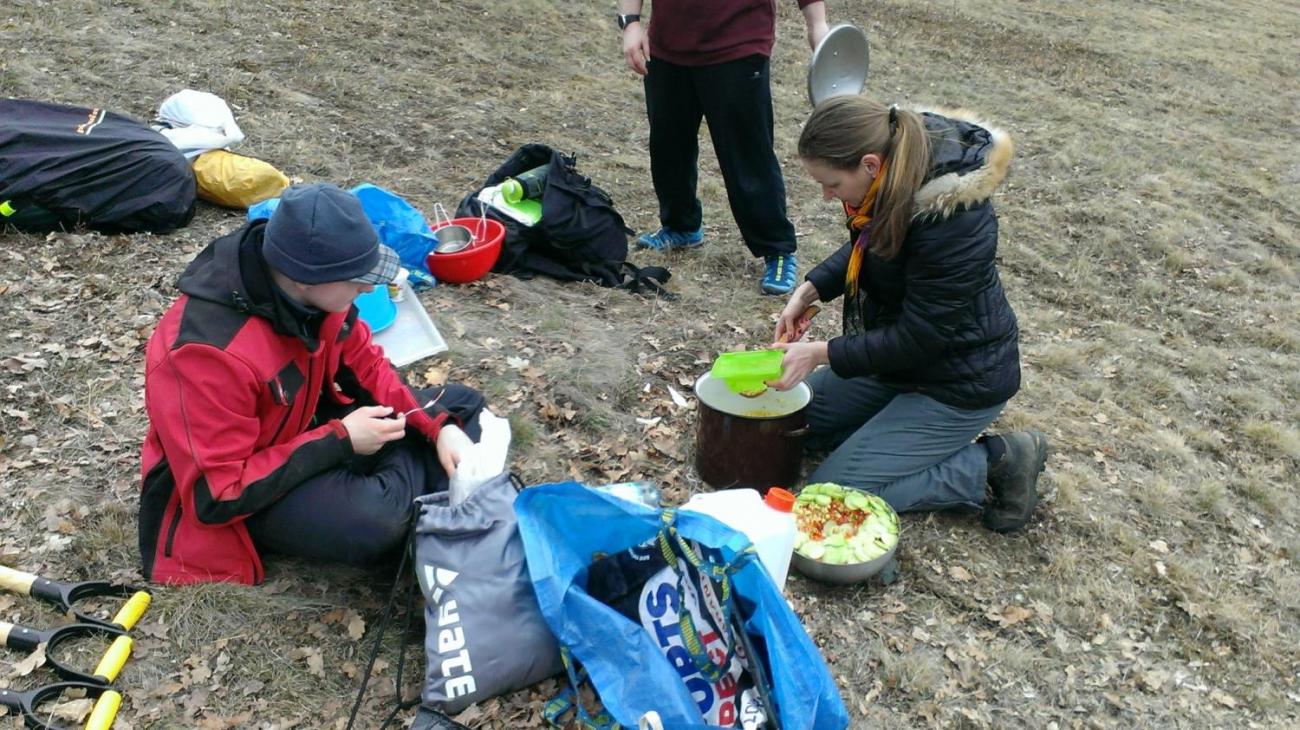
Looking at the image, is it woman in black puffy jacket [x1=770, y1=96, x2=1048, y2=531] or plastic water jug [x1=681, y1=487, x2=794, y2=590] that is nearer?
plastic water jug [x1=681, y1=487, x2=794, y2=590]

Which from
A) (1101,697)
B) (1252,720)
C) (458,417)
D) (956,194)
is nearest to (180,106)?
(458,417)

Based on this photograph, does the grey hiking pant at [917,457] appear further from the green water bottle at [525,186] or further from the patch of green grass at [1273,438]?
the green water bottle at [525,186]

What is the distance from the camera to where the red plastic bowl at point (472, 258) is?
14.9 feet

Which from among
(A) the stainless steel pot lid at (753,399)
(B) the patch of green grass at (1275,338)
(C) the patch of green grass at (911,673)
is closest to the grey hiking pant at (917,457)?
(A) the stainless steel pot lid at (753,399)

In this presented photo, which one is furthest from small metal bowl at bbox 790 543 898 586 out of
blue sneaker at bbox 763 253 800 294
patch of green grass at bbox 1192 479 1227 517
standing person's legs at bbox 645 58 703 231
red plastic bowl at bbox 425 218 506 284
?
standing person's legs at bbox 645 58 703 231

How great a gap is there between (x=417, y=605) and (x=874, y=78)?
888cm

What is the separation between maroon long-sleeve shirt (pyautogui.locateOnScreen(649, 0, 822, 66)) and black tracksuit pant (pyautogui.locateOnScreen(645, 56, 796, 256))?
0.06 metres

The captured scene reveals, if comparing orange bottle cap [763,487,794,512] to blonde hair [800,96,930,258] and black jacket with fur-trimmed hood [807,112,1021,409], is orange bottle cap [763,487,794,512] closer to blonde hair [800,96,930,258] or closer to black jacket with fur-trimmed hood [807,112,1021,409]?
black jacket with fur-trimmed hood [807,112,1021,409]

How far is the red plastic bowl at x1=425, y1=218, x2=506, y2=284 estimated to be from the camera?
453cm

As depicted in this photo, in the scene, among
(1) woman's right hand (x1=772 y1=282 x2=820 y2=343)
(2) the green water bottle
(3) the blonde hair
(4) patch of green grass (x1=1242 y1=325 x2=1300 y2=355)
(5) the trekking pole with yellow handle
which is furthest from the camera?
(4) patch of green grass (x1=1242 y1=325 x2=1300 y2=355)

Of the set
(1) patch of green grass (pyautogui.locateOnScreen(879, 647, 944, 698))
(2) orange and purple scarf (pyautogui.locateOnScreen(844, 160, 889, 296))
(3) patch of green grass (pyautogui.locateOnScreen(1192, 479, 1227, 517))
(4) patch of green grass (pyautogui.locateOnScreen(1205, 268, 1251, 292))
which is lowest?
(4) patch of green grass (pyautogui.locateOnScreen(1205, 268, 1251, 292))

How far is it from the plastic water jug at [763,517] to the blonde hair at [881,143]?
1.03m

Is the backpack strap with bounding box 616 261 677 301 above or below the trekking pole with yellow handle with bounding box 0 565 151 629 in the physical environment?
below

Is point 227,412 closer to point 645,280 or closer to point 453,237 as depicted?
point 453,237
